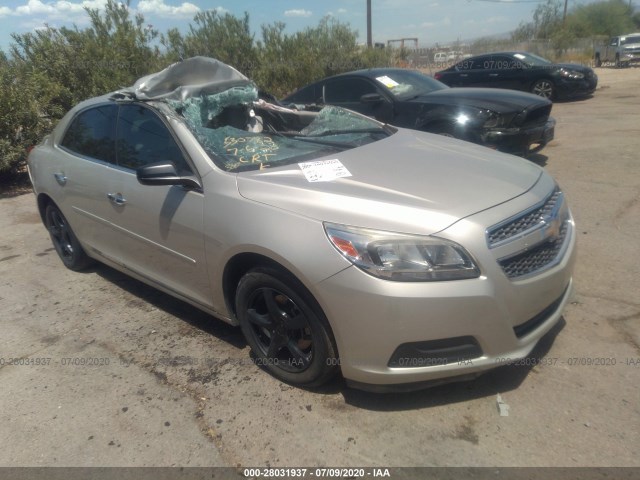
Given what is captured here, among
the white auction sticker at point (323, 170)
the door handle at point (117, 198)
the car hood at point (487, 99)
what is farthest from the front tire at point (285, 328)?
the car hood at point (487, 99)

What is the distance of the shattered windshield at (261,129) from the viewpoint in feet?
10.2

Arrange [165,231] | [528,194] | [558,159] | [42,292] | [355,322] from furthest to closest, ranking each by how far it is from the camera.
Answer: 1. [558,159]
2. [42,292]
3. [165,231]
4. [528,194]
5. [355,322]

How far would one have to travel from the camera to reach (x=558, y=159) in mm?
7395

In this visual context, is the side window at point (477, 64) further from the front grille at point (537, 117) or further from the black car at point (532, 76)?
the front grille at point (537, 117)

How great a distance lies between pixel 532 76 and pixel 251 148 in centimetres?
1255

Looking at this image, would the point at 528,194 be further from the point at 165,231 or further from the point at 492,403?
the point at 165,231

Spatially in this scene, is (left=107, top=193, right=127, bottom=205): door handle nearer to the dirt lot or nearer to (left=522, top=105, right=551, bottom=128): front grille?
the dirt lot

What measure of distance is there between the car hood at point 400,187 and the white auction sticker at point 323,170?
0.13ft

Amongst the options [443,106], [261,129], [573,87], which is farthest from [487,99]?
[573,87]

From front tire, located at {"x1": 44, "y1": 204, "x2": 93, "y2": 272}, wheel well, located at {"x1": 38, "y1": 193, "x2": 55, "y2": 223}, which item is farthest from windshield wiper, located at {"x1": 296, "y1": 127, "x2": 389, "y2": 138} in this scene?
wheel well, located at {"x1": 38, "y1": 193, "x2": 55, "y2": 223}

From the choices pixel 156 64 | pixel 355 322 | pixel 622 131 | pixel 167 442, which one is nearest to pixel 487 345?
pixel 355 322

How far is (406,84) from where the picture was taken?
7.36 metres

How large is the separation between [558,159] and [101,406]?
22.6 feet

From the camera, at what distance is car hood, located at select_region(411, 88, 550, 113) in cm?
625
